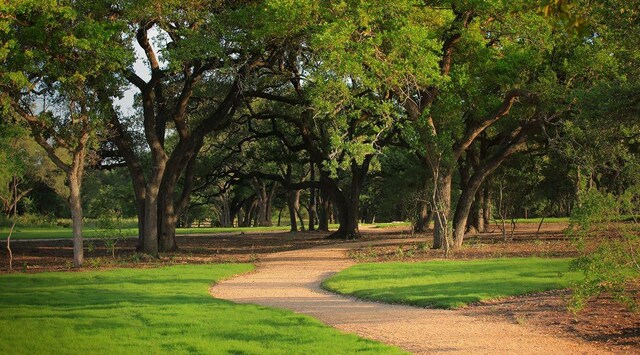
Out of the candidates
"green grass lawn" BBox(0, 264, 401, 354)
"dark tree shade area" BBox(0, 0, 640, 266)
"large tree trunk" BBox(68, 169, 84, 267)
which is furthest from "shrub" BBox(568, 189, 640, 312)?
"large tree trunk" BBox(68, 169, 84, 267)

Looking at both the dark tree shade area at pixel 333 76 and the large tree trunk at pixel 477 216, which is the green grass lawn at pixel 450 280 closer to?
the dark tree shade area at pixel 333 76

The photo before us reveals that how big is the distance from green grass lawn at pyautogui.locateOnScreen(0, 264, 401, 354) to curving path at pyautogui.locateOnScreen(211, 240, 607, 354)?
2.26 ft

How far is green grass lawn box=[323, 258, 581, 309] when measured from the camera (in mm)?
15281

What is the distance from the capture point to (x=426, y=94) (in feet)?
91.1

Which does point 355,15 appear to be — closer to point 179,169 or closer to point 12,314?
point 179,169

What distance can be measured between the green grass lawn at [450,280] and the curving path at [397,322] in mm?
691

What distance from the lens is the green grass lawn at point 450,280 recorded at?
50.1ft

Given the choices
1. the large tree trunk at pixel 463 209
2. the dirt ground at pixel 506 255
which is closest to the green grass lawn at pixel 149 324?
the dirt ground at pixel 506 255

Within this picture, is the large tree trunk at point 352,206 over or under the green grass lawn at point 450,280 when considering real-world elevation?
over

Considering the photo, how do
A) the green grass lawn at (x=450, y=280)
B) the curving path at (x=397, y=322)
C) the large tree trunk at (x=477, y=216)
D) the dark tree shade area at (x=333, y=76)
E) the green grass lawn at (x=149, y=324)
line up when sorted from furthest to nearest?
the large tree trunk at (x=477, y=216) → the dark tree shade area at (x=333, y=76) → the green grass lawn at (x=450, y=280) → the curving path at (x=397, y=322) → the green grass lawn at (x=149, y=324)

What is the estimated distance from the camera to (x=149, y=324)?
11.9 m

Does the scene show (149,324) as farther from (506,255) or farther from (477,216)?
(477,216)

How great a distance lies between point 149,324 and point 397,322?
4176mm

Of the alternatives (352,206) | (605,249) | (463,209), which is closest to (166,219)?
(463,209)
